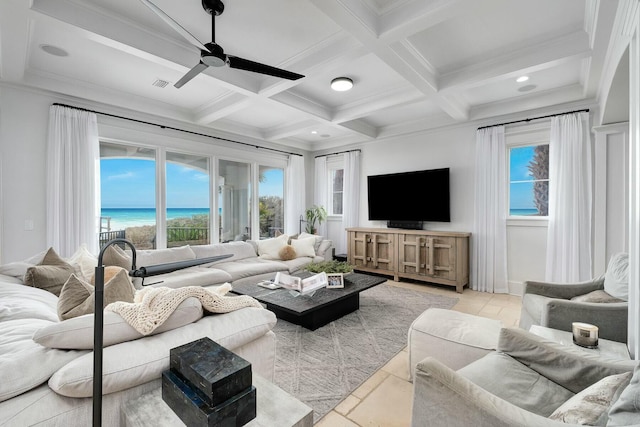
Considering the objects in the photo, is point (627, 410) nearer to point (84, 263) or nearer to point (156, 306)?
point (156, 306)

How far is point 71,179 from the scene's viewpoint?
11.3 ft

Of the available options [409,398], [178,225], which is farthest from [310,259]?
[409,398]

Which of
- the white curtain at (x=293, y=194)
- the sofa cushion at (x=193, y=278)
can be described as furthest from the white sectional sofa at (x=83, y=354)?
the white curtain at (x=293, y=194)

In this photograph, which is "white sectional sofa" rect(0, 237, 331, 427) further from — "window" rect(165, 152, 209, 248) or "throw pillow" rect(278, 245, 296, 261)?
"throw pillow" rect(278, 245, 296, 261)

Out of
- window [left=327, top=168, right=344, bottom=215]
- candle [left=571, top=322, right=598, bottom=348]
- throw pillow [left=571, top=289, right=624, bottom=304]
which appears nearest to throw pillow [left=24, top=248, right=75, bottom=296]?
candle [left=571, top=322, right=598, bottom=348]

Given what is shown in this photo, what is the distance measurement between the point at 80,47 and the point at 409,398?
158 inches

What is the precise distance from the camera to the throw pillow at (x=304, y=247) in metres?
4.88

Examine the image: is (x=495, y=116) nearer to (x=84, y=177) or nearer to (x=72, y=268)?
(x=72, y=268)

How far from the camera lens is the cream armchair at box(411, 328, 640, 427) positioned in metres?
0.88

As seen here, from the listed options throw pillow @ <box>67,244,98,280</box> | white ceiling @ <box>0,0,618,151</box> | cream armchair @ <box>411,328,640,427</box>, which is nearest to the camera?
cream armchair @ <box>411,328,640,427</box>

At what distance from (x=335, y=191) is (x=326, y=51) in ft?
12.8

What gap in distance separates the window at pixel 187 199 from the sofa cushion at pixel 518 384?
14.6 feet

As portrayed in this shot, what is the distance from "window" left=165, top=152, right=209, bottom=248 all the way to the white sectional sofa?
2.92 metres

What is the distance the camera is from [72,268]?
7.91 ft
